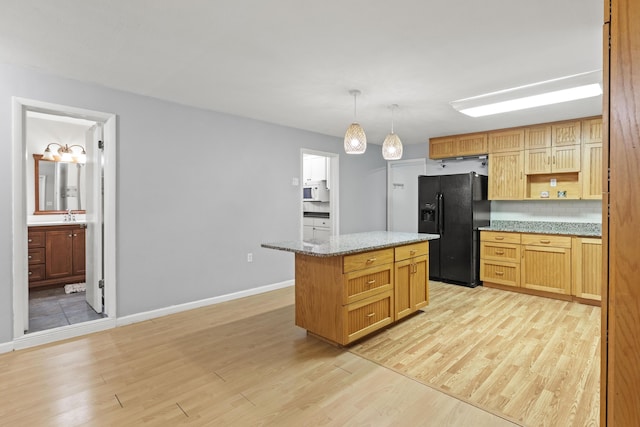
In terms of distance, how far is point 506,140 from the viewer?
15.8 feet

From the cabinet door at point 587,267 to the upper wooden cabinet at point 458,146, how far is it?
5.92 ft

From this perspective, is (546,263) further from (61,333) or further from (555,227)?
(61,333)

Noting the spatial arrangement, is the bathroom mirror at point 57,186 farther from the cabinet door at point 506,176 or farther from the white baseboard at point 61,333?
the cabinet door at point 506,176

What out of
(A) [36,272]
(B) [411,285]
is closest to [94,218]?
(A) [36,272]

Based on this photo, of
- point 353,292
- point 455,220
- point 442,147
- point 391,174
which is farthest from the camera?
point 391,174

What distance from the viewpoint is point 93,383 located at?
7.45ft

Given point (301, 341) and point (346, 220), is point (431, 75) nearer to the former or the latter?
point (301, 341)

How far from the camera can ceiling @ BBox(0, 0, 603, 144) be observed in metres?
1.92

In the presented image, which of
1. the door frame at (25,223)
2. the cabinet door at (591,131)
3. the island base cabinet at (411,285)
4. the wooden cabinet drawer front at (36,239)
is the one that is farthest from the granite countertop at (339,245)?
the wooden cabinet drawer front at (36,239)

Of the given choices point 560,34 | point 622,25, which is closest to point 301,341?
point 622,25

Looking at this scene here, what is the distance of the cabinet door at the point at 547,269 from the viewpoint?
4.16 meters

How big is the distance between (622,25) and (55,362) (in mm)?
3752

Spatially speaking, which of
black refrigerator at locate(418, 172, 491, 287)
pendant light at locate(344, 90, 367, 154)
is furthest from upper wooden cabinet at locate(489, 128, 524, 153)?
pendant light at locate(344, 90, 367, 154)

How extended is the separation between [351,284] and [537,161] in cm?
352
